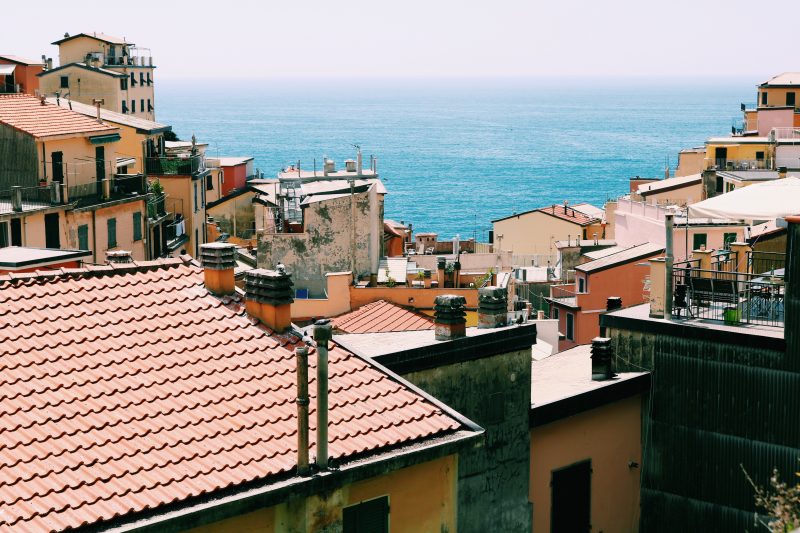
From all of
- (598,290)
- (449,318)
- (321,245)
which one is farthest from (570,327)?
(449,318)

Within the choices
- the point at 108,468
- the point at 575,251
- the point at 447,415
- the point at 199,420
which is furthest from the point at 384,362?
the point at 575,251

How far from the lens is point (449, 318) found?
54.5 feet

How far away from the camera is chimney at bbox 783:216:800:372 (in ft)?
56.5

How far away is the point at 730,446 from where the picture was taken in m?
18.2

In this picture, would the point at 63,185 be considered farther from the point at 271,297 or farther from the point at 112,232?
the point at 271,297

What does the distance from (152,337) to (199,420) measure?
4.90ft

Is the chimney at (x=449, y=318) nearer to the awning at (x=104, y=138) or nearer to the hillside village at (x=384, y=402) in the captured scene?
the hillside village at (x=384, y=402)

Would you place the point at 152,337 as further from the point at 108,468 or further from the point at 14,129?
the point at 14,129

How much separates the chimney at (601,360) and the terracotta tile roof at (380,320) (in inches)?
452

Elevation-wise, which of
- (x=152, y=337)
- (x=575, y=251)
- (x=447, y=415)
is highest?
(x=152, y=337)

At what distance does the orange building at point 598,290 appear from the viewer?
3906cm

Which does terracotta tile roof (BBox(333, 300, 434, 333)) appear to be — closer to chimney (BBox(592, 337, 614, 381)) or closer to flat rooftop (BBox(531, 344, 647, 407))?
flat rooftop (BBox(531, 344, 647, 407))

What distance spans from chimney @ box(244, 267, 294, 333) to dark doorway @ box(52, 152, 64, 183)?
1135 inches

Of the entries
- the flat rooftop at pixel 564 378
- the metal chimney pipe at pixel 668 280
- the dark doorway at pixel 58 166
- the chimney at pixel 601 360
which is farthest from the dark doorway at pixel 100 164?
the metal chimney pipe at pixel 668 280
